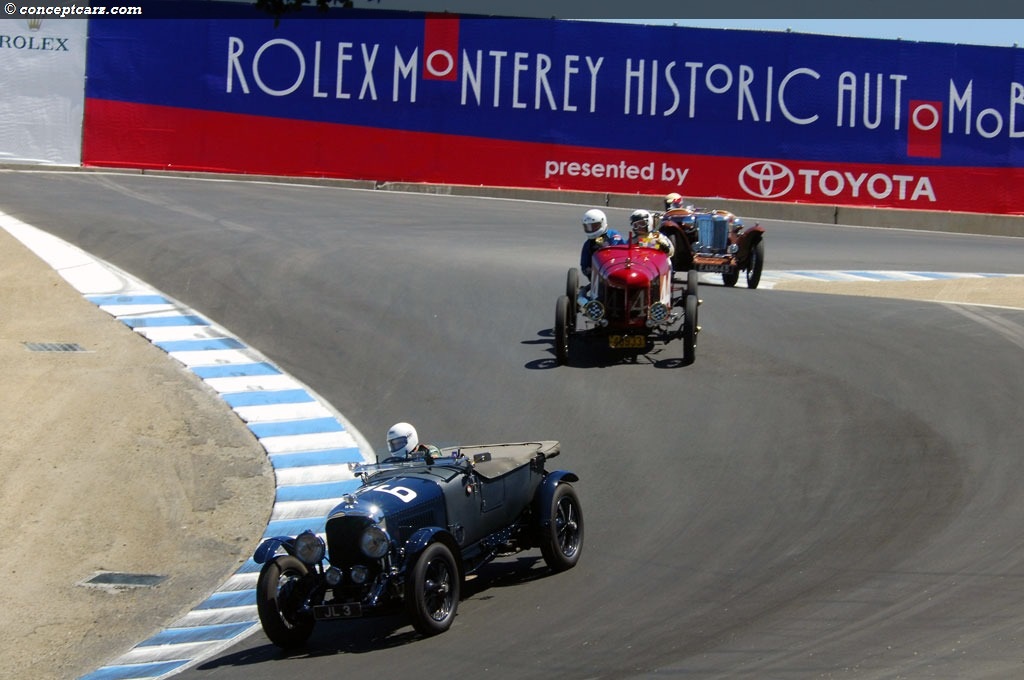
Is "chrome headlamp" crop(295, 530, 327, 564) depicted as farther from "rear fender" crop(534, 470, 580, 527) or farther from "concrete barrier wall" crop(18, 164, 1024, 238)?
"concrete barrier wall" crop(18, 164, 1024, 238)

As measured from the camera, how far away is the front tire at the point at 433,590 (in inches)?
315

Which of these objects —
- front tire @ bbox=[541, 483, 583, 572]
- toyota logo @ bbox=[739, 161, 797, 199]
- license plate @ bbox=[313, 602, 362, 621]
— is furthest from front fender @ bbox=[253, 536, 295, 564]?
toyota logo @ bbox=[739, 161, 797, 199]

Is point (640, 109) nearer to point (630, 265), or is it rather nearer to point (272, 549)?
point (630, 265)

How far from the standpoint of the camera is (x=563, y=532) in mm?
9578

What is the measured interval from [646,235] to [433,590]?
829 cm

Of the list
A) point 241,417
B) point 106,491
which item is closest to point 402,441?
point 106,491

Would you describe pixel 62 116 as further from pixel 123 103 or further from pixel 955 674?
pixel 955 674

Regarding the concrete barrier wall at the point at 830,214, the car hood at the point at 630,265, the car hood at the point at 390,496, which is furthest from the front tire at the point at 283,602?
the concrete barrier wall at the point at 830,214

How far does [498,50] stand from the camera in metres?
27.3

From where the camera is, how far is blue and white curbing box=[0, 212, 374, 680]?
9.01 metres

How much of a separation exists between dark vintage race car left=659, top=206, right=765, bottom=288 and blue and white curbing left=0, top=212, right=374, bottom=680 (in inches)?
244

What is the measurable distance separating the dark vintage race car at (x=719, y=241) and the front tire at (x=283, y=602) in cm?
1065

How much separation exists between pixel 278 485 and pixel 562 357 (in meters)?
4.05

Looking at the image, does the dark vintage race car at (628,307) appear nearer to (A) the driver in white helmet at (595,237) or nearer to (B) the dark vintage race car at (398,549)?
(A) the driver in white helmet at (595,237)
